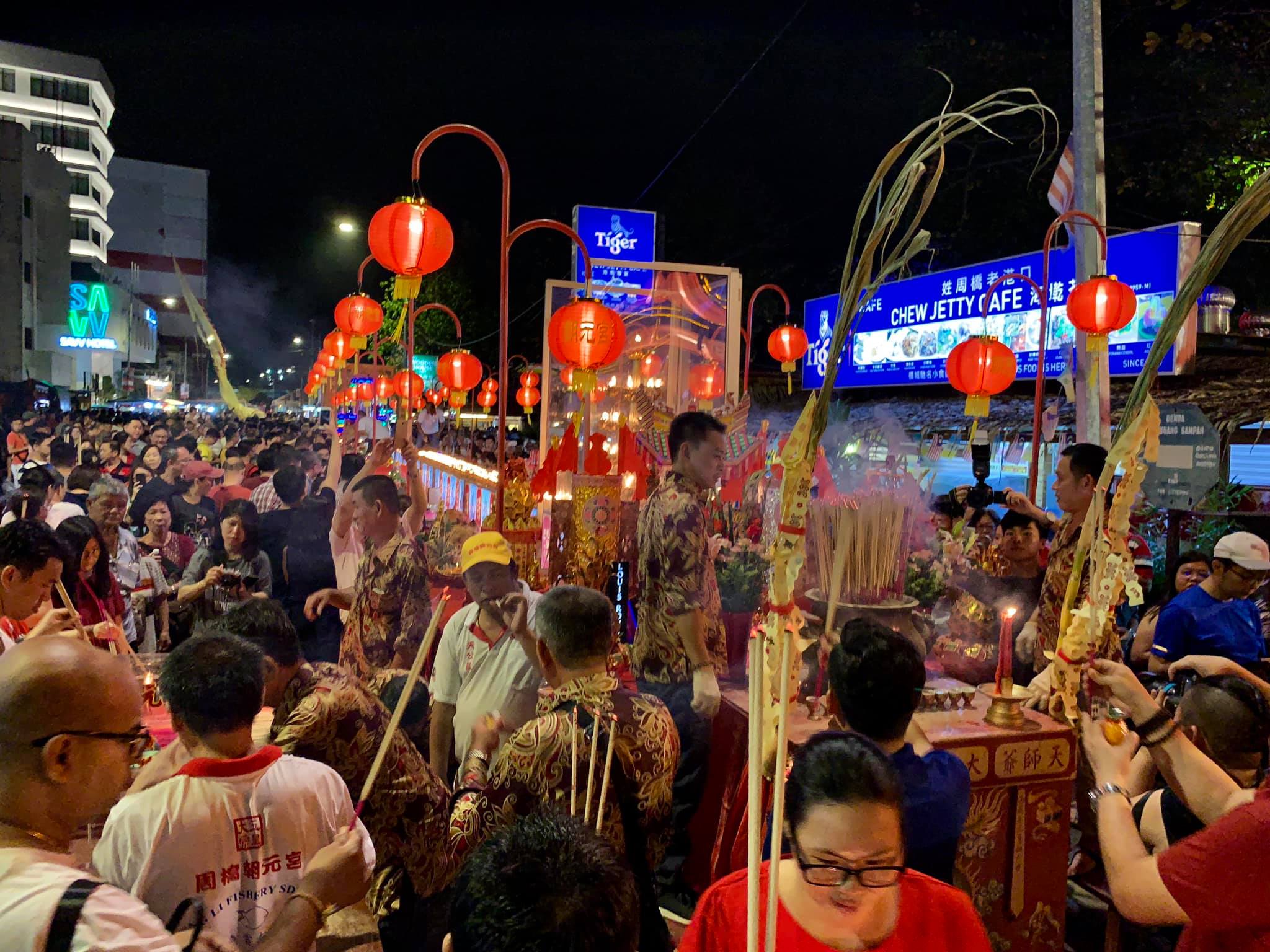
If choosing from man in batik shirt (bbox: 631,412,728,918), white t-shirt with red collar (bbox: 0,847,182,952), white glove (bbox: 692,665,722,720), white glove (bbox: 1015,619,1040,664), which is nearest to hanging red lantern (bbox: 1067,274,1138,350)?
white glove (bbox: 1015,619,1040,664)

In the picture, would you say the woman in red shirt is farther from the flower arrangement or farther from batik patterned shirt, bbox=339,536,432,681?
the flower arrangement

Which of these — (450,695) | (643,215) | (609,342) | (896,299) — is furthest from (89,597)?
(896,299)

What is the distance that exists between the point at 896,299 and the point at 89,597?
14193mm

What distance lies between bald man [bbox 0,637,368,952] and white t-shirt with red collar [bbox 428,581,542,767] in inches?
63.0

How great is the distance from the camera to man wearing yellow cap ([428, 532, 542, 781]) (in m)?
3.26

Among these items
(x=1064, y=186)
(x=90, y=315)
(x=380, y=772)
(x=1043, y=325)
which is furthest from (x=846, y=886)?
(x=90, y=315)

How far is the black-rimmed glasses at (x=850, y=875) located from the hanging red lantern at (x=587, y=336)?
5.33 m

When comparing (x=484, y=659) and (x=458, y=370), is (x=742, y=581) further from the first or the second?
(x=458, y=370)

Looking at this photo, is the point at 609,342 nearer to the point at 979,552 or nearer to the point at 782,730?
the point at 979,552

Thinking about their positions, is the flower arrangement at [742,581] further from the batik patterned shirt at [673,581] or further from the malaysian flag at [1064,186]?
the malaysian flag at [1064,186]

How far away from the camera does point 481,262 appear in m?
28.4

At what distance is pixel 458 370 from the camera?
12039 mm

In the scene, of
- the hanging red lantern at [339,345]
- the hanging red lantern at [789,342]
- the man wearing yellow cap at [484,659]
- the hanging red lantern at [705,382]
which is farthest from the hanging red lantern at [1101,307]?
the hanging red lantern at [339,345]

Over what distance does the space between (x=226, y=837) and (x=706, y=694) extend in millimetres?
2033
